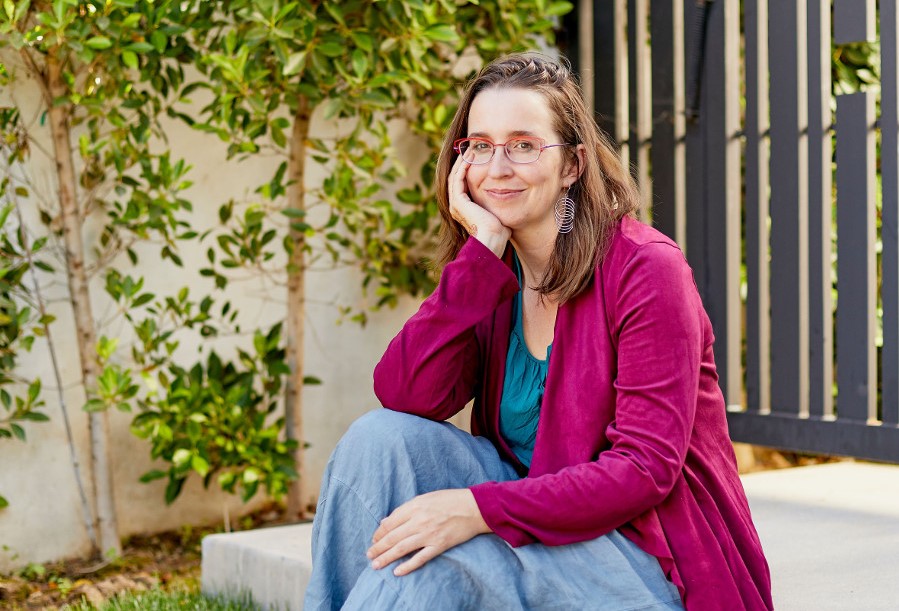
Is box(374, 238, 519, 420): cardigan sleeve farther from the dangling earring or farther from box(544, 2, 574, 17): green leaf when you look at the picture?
box(544, 2, 574, 17): green leaf

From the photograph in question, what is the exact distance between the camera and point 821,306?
3.36 m

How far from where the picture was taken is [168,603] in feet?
9.29

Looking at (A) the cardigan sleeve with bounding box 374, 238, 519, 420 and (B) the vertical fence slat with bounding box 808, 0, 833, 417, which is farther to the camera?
(B) the vertical fence slat with bounding box 808, 0, 833, 417

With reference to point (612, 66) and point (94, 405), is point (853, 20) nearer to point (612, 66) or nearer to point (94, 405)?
point (612, 66)

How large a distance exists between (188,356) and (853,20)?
248cm

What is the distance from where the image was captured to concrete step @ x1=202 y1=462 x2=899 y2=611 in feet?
7.13

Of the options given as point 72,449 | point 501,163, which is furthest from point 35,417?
point 501,163

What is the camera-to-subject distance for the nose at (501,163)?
2.02 m

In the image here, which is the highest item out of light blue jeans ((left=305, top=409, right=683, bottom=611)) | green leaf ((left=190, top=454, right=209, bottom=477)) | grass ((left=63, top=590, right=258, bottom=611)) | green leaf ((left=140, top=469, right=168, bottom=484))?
light blue jeans ((left=305, top=409, right=683, bottom=611))

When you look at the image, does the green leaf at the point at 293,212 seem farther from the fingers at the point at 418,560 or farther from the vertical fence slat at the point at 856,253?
the fingers at the point at 418,560

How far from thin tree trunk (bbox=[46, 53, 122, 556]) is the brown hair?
178 cm

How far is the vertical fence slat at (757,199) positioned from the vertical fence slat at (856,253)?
0.33 m

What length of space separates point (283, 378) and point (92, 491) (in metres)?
0.82

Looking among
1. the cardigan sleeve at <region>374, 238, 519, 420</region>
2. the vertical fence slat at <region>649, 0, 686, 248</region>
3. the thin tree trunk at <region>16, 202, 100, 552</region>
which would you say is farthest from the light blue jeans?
the vertical fence slat at <region>649, 0, 686, 248</region>
